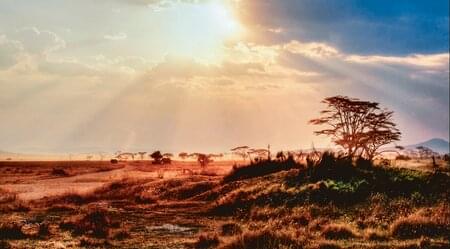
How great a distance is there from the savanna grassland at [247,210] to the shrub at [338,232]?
1.2 inches

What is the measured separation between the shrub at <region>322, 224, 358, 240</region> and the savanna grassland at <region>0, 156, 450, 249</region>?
3 centimetres

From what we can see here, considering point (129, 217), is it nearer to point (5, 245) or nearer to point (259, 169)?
point (5, 245)

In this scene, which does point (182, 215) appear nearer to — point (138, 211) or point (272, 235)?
point (138, 211)

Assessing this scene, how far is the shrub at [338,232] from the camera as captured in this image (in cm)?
1728

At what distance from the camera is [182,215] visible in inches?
955

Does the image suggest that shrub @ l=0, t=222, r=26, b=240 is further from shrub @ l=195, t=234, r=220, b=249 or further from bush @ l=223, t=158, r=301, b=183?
bush @ l=223, t=158, r=301, b=183

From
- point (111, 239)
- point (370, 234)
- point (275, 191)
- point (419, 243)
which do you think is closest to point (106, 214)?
point (111, 239)

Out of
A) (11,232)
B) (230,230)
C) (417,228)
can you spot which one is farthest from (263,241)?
(11,232)

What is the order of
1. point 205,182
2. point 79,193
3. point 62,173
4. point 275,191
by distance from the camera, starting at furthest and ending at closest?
point 62,173, point 205,182, point 79,193, point 275,191

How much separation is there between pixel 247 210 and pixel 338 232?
7570 mm

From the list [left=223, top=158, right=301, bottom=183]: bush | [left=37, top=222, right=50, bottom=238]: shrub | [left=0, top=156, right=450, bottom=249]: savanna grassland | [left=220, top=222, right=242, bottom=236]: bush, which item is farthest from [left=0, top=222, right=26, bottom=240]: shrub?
[left=223, top=158, right=301, bottom=183]: bush

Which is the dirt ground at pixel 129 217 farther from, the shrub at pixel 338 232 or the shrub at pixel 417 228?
the shrub at pixel 417 228

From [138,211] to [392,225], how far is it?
11139mm

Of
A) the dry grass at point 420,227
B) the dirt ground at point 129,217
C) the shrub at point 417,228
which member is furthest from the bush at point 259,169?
the shrub at point 417,228
